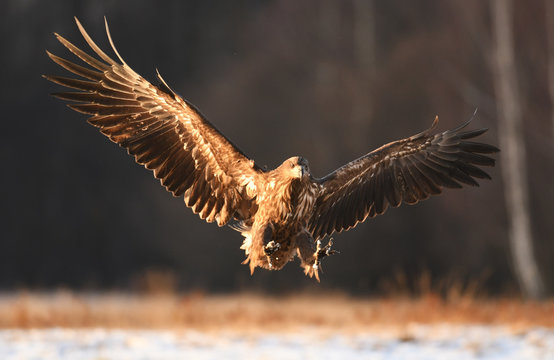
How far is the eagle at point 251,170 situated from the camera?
5574 mm

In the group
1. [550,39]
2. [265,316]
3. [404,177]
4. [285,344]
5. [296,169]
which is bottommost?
[285,344]

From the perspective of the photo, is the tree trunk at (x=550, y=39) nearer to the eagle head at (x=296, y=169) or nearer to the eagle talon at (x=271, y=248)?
the eagle head at (x=296, y=169)

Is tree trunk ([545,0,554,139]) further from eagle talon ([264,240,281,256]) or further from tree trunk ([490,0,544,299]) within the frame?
eagle talon ([264,240,281,256])

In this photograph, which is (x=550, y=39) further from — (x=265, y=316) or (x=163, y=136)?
(x=163, y=136)

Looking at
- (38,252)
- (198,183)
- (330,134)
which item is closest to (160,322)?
(198,183)

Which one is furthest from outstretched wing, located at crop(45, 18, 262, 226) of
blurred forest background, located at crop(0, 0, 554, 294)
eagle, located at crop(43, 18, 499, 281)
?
blurred forest background, located at crop(0, 0, 554, 294)

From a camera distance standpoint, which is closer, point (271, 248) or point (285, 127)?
point (271, 248)

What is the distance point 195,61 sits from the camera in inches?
1105

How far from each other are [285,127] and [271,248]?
1671 centimetres

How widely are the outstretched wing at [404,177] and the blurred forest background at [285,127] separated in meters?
9.94

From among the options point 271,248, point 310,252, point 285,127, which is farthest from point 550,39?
point 271,248

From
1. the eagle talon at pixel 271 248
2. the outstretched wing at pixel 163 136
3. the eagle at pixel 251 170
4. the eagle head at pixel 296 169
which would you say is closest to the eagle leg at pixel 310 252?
the eagle at pixel 251 170

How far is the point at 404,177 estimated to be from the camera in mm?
6707

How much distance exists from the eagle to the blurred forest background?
9.98m
